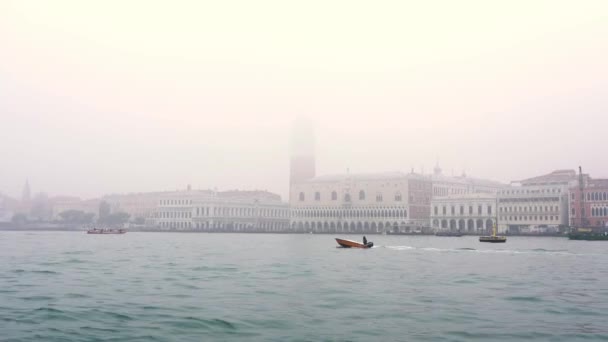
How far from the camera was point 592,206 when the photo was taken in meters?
106

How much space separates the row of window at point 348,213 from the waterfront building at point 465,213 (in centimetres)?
771

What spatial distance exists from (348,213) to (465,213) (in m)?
27.5

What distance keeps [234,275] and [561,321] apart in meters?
16.6

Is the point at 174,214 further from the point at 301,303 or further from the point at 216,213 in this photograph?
the point at 301,303

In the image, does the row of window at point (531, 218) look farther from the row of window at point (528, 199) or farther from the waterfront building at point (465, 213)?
the waterfront building at point (465, 213)

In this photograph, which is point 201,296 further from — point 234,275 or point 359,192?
point 359,192

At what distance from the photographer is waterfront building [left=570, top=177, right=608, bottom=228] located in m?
106

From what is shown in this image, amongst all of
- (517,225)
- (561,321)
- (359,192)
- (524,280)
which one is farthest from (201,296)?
(359,192)

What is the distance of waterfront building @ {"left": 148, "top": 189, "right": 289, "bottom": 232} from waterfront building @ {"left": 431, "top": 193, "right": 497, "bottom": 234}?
38155 millimetres

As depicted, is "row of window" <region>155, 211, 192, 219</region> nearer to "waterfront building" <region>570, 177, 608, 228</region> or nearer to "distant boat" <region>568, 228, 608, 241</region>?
"waterfront building" <region>570, 177, 608, 228</region>

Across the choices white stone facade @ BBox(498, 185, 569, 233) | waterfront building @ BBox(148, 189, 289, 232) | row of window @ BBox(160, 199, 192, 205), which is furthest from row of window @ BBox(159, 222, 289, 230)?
white stone facade @ BBox(498, 185, 569, 233)

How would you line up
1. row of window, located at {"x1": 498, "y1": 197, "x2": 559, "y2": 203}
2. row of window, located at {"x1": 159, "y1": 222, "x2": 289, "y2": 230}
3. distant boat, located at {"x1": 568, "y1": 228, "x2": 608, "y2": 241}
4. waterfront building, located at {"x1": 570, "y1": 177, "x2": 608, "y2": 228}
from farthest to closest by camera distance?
row of window, located at {"x1": 159, "y1": 222, "x2": 289, "y2": 230} → row of window, located at {"x1": 498, "y1": 197, "x2": 559, "y2": 203} → waterfront building, located at {"x1": 570, "y1": 177, "x2": 608, "y2": 228} → distant boat, located at {"x1": 568, "y1": 228, "x2": 608, "y2": 241}

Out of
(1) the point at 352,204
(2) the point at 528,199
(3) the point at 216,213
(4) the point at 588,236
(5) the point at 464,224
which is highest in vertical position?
(1) the point at 352,204

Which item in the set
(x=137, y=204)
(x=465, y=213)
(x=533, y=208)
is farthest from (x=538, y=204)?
(x=137, y=204)
